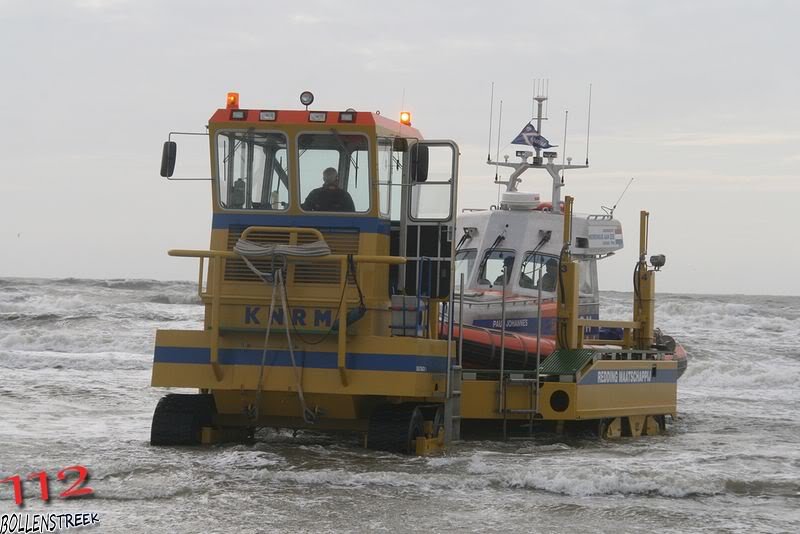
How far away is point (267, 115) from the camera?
12.7 m

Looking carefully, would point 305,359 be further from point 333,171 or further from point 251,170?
point 251,170

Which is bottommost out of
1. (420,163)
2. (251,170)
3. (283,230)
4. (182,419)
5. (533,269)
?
(182,419)

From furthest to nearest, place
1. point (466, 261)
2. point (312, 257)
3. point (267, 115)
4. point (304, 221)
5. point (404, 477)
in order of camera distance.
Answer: point (466, 261), point (267, 115), point (304, 221), point (312, 257), point (404, 477)

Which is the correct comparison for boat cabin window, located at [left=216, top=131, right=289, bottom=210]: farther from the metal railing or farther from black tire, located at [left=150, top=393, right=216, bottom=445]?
black tire, located at [left=150, top=393, right=216, bottom=445]

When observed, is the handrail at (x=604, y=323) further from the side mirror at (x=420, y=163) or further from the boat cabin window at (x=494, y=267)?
the side mirror at (x=420, y=163)

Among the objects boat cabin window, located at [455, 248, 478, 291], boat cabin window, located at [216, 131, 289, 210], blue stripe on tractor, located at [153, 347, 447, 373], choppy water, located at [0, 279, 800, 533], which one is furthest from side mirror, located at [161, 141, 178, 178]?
boat cabin window, located at [455, 248, 478, 291]

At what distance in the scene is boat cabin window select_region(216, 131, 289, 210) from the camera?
12.8 metres

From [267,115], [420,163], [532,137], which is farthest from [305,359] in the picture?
[532,137]

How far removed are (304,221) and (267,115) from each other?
1.06 metres

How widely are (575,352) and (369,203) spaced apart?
376 centimetres

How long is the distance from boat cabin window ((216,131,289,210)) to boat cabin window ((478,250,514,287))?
5.57 m

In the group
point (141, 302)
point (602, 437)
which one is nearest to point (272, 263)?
point (602, 437)

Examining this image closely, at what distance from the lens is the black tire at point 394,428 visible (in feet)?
40.5

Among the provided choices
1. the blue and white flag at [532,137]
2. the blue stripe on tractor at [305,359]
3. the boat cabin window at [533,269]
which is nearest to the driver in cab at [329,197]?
the blue stripe on tractor at [305,359]
